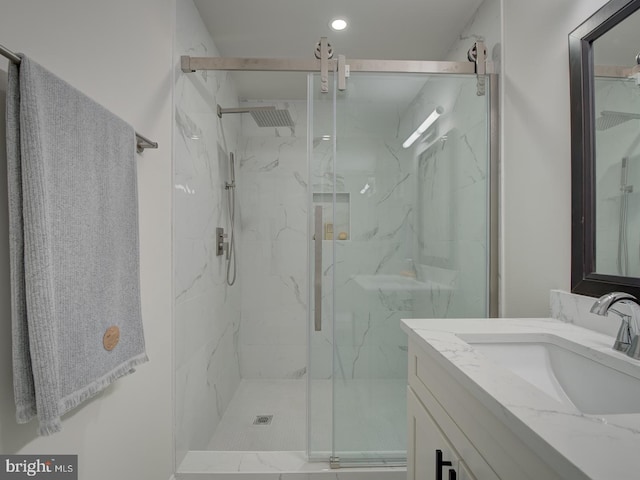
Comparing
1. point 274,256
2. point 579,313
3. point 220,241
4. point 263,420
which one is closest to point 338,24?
point 220,241

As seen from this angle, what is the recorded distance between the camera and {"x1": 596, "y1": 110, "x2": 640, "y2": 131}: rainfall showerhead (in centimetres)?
97

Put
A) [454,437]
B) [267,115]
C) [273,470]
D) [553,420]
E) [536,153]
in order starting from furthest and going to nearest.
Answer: [267,115] < [273,470] < [536,153] < [454,437] < [553,420]

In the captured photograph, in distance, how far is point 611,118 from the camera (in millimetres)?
1047

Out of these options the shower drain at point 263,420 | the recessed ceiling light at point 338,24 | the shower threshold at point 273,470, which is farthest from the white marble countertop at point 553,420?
the recessed ceiling light at point 338,24

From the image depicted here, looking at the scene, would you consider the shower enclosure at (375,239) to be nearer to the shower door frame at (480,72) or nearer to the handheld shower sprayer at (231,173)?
the shower door frame at (480,72)

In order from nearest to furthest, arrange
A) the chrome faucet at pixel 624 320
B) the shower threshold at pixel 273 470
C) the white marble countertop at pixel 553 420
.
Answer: the white marble countertop at pixel 553 420
the chrome faucet at pixel 624 320
the shower threshold at pixel 273 470

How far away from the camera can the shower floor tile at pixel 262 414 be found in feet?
6.53

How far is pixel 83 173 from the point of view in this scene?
0.90m

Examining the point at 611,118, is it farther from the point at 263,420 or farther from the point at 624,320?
the point at 263,420

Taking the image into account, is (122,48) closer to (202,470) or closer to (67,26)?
(67,26)

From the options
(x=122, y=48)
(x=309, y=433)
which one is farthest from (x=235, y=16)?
(x=309, y=433)

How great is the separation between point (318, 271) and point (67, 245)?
1055 millimetres

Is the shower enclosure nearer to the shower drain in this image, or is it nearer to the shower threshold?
the shower threshold

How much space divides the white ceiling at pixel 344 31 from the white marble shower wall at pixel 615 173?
3.83ft
